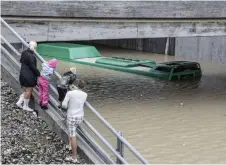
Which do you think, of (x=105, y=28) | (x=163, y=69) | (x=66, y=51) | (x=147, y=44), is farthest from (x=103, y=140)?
(x=147, y=44)

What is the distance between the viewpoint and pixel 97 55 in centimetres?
2816

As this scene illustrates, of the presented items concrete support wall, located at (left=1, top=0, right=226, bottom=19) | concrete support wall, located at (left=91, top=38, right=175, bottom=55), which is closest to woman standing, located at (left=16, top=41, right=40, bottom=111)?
concrete support wall, located at (left=1, top=0, right=226, bottom=19)

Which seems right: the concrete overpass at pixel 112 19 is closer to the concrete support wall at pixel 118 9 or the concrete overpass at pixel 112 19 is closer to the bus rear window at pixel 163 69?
the concrete support wall at pixel 118 9

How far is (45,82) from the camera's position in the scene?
8.27 m

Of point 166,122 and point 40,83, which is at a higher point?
point 40,83

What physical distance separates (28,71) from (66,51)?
18.8 meters

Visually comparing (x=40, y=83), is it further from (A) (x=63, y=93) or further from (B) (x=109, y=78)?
(B) (x=109, y=78)

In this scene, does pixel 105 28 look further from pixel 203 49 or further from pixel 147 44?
pixel 147 44

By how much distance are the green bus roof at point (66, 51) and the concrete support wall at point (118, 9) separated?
1384 cm

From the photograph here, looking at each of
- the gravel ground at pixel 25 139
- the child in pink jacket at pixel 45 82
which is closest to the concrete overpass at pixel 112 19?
the gravel ground at pixel 25 139

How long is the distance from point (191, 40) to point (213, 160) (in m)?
→ 18.7

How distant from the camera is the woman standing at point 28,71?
8.18 meters

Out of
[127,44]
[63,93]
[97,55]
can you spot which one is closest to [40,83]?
[63,93]

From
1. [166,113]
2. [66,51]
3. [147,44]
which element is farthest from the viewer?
[147,44]
